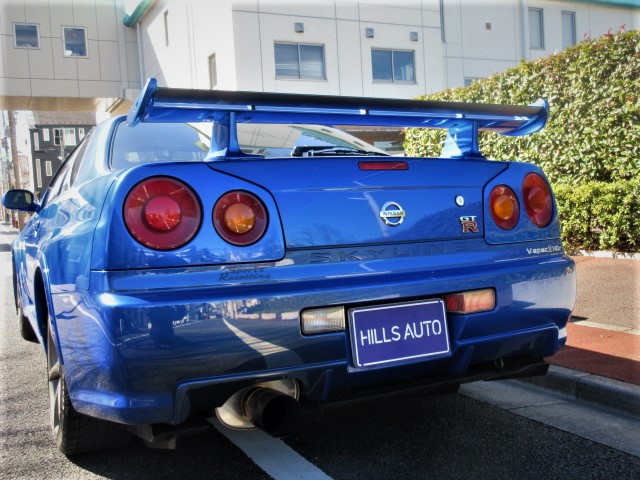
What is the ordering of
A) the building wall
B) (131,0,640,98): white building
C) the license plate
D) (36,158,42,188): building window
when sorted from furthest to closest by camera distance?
(36,158,42,188): building window, the building wall, (131,0,640,98): white building, the license plate

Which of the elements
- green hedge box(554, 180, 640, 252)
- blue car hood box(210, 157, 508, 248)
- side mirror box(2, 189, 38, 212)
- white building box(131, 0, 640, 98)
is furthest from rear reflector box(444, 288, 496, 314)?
white building box(131, 0, 640, 98)

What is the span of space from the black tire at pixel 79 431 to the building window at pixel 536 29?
22.7 m

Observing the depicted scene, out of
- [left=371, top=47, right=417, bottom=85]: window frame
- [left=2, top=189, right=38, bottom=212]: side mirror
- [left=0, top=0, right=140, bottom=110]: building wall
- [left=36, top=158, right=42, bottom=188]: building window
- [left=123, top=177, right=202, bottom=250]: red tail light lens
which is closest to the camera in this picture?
[left=123, top=177, right=202, bottom=250]: red tail light lens

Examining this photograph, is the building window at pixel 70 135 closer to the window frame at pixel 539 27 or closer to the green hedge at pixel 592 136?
the window frame at pixel 539 27

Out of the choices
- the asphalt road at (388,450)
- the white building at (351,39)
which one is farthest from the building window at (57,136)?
the asphalt road at (388,450)

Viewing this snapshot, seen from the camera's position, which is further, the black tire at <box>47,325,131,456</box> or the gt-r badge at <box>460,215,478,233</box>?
the black tire at <box>47,325,131,456</box>

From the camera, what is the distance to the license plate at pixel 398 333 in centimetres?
216

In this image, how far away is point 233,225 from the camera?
2.13 metres

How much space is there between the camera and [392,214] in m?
2.33

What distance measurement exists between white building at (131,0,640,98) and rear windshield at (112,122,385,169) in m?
14.1

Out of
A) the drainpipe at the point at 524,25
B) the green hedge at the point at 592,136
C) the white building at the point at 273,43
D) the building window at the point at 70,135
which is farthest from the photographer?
the building window at the point at 70,135

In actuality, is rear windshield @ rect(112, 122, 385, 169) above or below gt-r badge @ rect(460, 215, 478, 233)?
above

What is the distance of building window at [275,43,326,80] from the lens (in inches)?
711

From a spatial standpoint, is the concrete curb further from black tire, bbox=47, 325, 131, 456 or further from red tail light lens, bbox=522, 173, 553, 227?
black tire, bbox=47, 325, 131, 456
